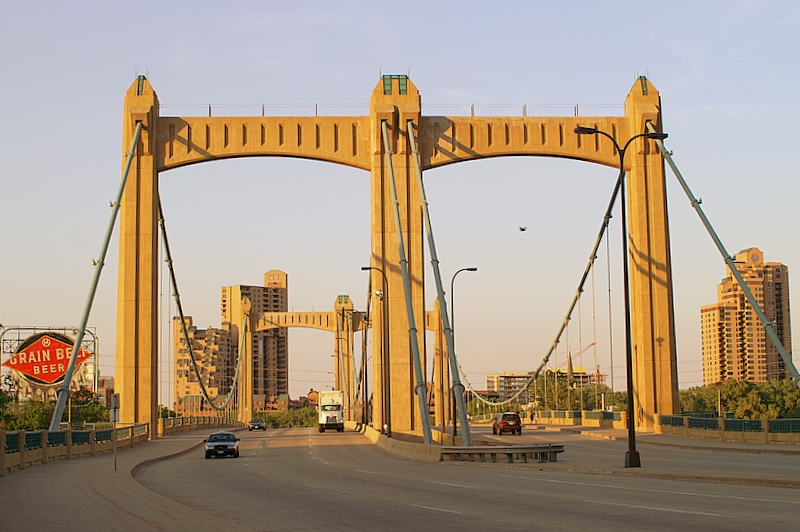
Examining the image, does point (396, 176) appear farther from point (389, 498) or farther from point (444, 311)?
point (389, 498)

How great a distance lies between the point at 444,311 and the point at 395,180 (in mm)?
16774

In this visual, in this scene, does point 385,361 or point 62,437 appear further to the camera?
point 385,361

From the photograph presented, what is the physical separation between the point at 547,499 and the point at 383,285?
3907cm

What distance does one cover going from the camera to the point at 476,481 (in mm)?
27188

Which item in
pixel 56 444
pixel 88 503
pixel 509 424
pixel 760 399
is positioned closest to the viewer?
pixel 88 503

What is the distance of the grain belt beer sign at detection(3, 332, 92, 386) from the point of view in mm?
91750

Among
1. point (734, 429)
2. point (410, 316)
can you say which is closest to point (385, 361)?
point (410, 316)

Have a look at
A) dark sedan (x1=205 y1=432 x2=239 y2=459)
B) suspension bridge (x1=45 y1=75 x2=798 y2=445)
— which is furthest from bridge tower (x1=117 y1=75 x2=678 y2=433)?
dark sedan (x1=205 y1=432 x2=239 y2=459)

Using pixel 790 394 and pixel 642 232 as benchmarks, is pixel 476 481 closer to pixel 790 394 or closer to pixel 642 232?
pixel 642 232

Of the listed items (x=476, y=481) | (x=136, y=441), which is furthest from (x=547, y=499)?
(x=136, y=441)

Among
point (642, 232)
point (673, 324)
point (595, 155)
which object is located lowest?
point (673, 324)

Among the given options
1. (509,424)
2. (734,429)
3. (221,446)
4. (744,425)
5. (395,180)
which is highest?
(395,180)

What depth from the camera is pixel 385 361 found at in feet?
203

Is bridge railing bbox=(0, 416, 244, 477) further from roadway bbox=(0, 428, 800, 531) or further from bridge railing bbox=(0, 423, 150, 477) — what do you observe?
roadway bbox=(0, 428, 800, 531)
